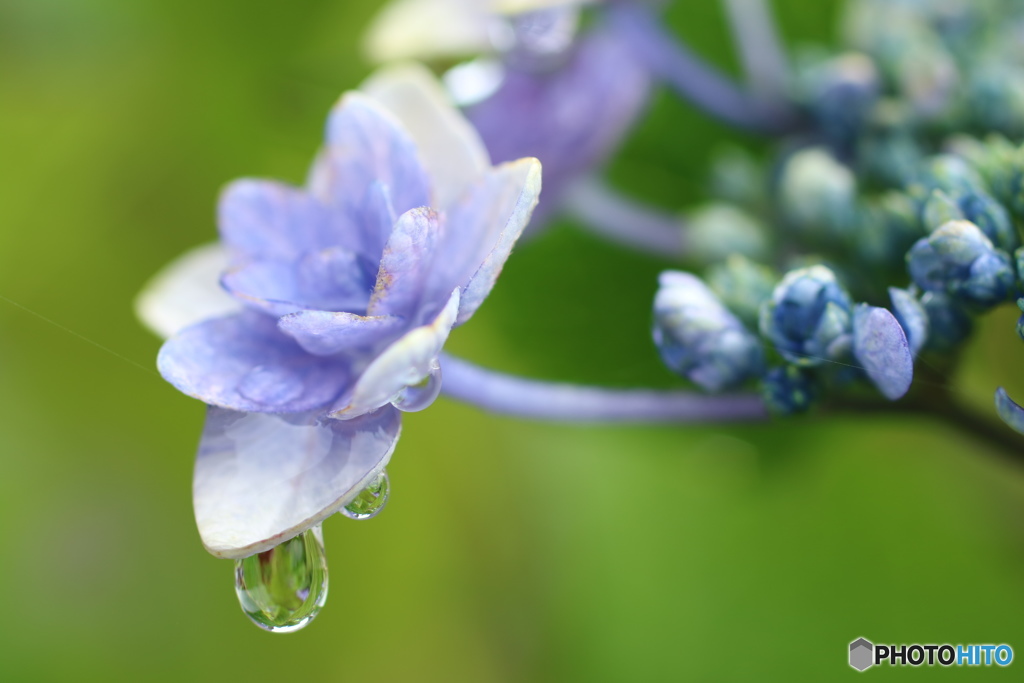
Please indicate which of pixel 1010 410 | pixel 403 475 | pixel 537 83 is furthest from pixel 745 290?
pixel 403 475

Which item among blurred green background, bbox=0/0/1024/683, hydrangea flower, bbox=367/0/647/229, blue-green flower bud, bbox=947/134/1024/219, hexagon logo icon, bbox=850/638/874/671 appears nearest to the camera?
blue-green flower bud, bbox=947/134/1024/219

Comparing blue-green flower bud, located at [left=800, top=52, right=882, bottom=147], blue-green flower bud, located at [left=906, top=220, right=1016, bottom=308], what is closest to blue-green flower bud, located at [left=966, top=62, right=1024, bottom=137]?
blue-green flower bud, located at [left=800, top=52, right=882, bottom=147]

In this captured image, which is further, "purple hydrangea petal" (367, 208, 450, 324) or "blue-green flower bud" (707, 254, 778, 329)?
"blue-green flower bud" (707, 254, 778, 329)

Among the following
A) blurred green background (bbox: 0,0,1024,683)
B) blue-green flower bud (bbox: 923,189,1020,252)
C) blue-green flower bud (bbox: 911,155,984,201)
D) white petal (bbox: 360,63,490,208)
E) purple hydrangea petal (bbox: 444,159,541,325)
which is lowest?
blurred green background (bbox: 0,0,1024,683)

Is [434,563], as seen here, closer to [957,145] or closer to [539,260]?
[539,260]

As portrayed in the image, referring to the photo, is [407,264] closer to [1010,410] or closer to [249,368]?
[249,368]

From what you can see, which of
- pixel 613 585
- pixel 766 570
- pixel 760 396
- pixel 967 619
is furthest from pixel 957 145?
pixel 613 585

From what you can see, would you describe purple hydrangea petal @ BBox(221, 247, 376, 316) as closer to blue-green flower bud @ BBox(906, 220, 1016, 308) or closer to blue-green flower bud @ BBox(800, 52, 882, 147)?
blue-green flower bud @ BBox(906, 220, 1016, 308)

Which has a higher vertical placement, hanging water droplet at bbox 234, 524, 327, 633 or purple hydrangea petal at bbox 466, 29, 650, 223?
purple hydrangea petal at bbox 466, 29, 650, 223
